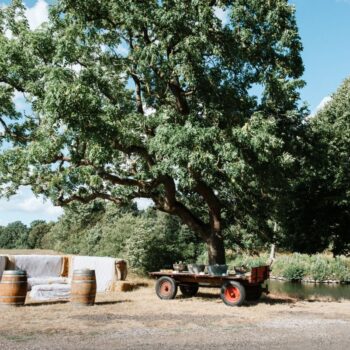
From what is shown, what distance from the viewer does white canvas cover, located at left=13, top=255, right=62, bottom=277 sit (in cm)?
1720

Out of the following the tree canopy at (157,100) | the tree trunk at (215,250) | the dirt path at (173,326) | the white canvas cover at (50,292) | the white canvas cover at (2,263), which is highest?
the tree canopy at (157,100)

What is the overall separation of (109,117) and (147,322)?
7172 mm

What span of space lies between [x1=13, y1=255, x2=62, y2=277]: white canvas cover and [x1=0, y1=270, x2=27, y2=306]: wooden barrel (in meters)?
4.24

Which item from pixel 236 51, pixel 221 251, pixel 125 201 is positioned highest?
pixel 236 51

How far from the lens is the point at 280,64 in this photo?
17203 mm

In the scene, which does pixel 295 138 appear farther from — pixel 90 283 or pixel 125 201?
pixel 90 283

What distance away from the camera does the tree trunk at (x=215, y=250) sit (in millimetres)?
18438

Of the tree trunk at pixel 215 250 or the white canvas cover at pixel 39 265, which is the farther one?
the tree trunk at pixel 215 250

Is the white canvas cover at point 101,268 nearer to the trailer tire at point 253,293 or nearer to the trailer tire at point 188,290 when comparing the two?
the trailer tire at point 188,290

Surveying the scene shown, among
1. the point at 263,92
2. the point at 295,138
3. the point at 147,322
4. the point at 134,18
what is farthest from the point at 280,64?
the point at 147,322

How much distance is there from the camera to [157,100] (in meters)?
19.0

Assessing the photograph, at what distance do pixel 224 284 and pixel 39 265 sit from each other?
730cm

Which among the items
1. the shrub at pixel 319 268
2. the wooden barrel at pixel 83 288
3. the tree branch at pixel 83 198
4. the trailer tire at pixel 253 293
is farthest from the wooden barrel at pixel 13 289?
the shrub at pixel 319 268

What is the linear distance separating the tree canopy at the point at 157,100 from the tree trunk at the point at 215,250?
0.15 feet
